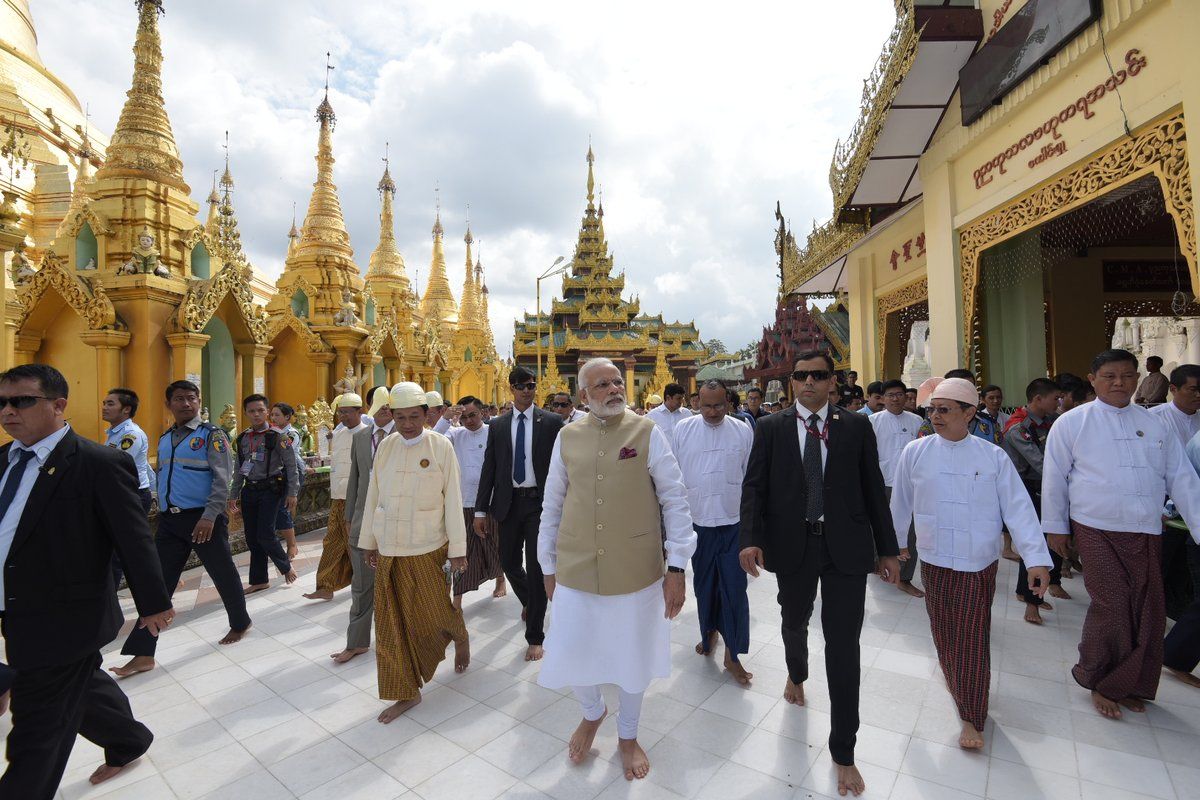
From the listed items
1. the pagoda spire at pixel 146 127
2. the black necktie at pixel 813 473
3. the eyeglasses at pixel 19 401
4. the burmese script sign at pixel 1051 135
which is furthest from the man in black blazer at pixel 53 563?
the pagoda spire at pixel 146 127

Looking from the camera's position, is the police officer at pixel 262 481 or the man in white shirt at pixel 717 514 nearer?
the man in white shirt at pixel 717 514

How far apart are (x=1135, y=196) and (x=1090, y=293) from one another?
354 centimetres

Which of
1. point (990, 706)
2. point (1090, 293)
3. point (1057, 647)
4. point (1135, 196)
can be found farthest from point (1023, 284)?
point (990, 706)

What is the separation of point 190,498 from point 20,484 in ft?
6.85

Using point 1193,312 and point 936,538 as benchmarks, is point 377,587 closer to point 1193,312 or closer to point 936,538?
point 936,538

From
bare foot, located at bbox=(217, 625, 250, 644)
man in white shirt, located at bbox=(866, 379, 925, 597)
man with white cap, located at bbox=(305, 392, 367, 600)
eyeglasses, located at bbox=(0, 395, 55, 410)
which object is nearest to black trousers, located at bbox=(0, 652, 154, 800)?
eyeglasses, located at bbox=(0, 395, 55, 410)

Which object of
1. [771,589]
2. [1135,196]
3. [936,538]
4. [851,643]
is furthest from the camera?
[1135,196]

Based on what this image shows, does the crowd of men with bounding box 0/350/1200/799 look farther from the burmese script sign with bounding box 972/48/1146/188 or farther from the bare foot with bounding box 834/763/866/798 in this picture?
the burmese script sign with bounding box 972/48/1146/188

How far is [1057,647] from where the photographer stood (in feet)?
12.7

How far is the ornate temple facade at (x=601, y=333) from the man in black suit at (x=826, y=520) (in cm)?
3058

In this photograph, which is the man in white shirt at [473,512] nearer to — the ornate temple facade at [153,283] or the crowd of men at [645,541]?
the crowd of men at [645,541]

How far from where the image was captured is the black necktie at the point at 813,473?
266cm

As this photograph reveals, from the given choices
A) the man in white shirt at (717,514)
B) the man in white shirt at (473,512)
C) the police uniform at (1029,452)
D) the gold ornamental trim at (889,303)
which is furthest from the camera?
the gold ornamental trim at (889,303)

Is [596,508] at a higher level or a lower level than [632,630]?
higher
